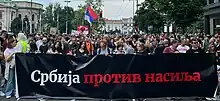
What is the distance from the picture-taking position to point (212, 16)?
5438cm

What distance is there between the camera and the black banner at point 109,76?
33.3ft

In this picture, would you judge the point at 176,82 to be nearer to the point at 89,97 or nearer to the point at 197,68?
the point at 197,68

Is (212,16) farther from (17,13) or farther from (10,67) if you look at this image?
(17,13)

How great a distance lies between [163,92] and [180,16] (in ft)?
103

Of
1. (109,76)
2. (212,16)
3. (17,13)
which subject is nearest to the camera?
(109,76)

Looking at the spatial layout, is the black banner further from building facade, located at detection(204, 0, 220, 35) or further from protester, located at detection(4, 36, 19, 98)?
building facade, located at detection(204, 0, 220, 35)

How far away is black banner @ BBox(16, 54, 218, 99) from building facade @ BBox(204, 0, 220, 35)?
3967 cm

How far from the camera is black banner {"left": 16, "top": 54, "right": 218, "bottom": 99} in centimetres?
1015

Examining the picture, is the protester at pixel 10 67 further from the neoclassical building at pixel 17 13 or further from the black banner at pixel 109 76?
the neoclassical building at pixel 17 13

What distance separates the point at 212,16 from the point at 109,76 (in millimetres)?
46760

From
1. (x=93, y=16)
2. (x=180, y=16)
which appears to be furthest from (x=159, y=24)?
(x=93, y=16)

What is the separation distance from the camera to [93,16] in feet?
124

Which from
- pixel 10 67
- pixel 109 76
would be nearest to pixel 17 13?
pixel 10 67

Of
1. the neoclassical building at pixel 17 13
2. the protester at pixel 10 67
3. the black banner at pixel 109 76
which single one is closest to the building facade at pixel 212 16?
the black banner at pixel 109 76
